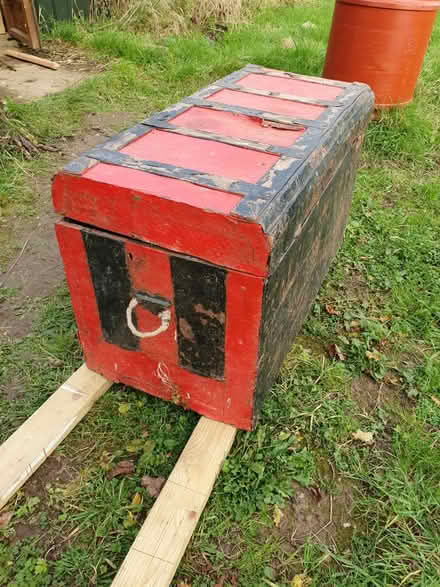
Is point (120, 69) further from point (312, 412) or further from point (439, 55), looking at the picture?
point (312, 412)

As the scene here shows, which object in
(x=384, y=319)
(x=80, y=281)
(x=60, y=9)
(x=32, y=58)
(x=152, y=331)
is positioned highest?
(x=80, y=281)

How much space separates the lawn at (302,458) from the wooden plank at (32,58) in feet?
9.33

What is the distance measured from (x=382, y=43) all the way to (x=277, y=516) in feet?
11.7

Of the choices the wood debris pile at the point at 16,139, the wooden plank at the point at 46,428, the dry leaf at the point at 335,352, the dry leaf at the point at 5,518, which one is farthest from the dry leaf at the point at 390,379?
the wood debris pile at the point at 16,139

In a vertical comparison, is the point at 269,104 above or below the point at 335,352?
above

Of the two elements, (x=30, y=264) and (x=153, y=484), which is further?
(x=30, y=264)

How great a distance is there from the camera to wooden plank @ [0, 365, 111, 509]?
5.18ft

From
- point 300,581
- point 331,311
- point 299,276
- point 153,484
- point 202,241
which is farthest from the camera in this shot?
point 331,311

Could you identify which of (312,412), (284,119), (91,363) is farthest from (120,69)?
(312,412)

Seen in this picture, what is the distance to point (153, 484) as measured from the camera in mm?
1657

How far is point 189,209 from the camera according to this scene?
1.30 m

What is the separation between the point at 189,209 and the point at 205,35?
596 cm

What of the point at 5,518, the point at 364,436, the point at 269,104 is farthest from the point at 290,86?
the point at 5,518

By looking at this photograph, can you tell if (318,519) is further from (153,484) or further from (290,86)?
(290,86)
